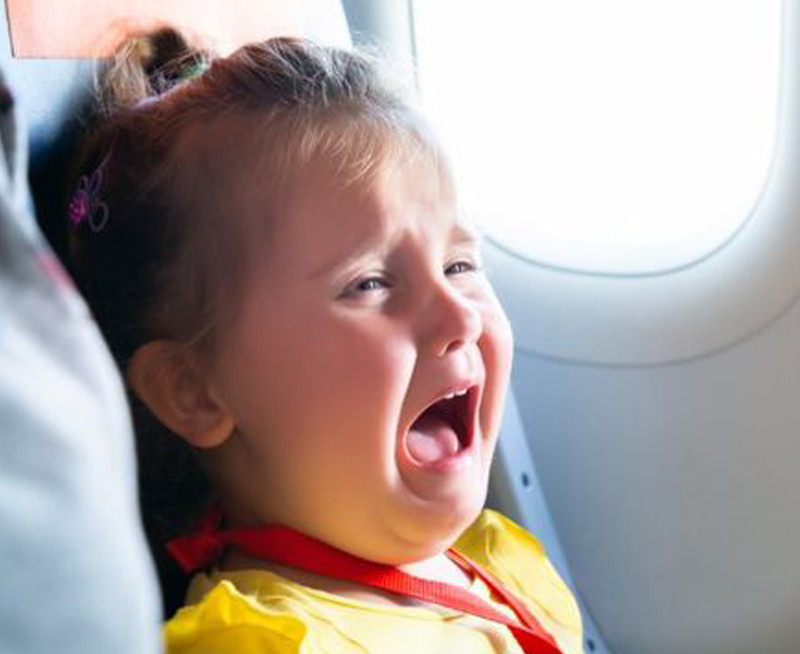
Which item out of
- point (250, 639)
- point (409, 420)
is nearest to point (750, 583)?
point (409, 420)

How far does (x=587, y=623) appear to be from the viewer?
4.54 feet

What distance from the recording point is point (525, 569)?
1.12 m

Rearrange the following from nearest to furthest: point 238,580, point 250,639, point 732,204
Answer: point 250,639 → point 238,580 → point 732,204

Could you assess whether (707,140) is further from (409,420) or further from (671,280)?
(409,420)

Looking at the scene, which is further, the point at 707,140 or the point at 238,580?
the point at 707,140

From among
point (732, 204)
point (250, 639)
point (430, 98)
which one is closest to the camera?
point (250, 639)

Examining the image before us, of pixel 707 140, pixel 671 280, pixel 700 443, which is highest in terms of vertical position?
pixel 707 140

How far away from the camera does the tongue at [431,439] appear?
2.88ft

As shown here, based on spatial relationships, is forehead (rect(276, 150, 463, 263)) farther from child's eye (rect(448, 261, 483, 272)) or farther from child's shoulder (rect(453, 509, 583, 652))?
child's shoulder (rect(453, 509, 583, 652))

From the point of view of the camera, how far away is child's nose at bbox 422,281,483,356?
0.83 m

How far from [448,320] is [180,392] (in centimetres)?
21

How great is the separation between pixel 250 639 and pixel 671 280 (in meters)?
0.73

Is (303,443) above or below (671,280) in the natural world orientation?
above

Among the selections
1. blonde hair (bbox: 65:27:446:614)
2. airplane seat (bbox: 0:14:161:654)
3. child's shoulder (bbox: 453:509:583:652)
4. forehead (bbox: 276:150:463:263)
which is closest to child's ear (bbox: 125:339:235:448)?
blonde hair (bbox: 65:27:446:614)
